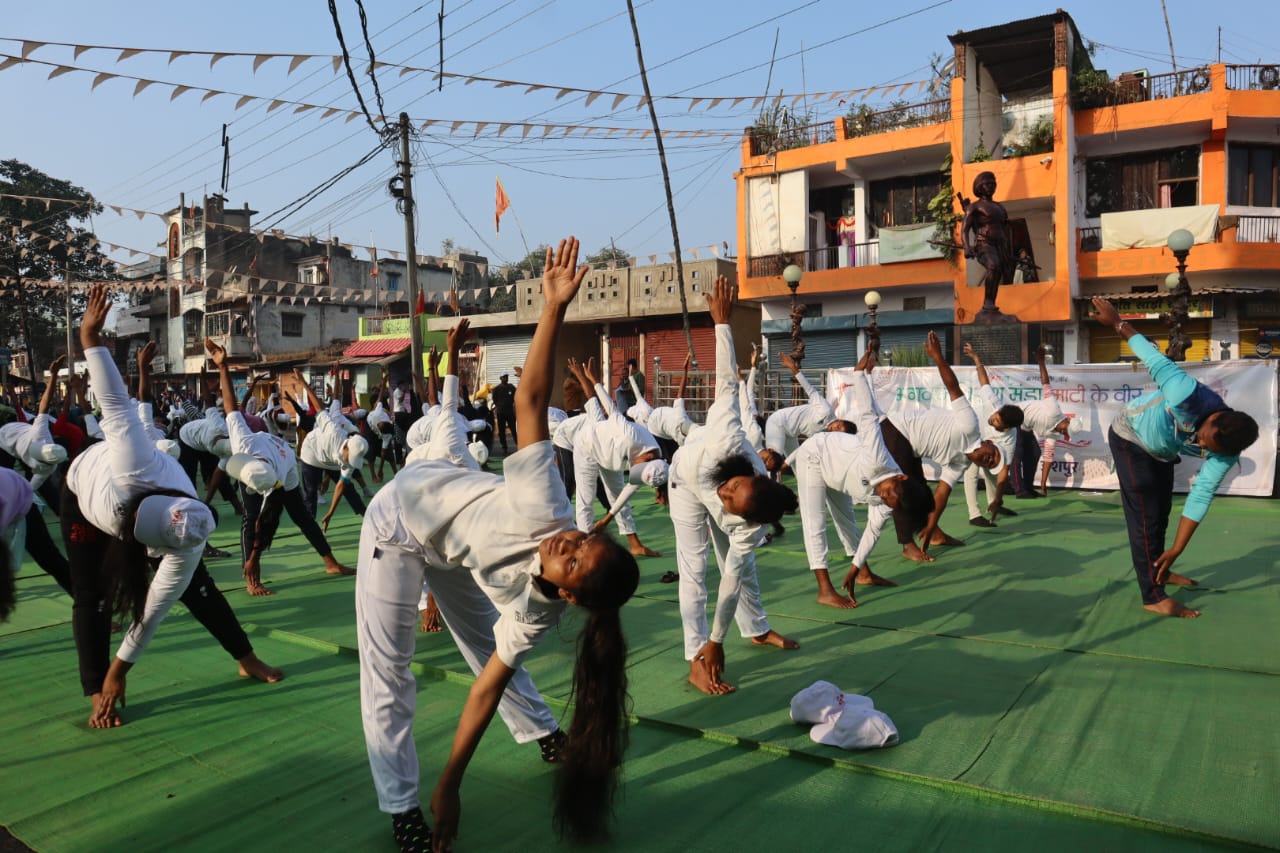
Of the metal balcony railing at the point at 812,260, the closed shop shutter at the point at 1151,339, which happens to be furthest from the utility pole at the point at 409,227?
the closed shop shutter at the point at 1151,339

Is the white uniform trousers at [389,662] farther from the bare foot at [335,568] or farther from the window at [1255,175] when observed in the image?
the window at [1255,175]

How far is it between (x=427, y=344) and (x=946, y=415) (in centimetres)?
2505

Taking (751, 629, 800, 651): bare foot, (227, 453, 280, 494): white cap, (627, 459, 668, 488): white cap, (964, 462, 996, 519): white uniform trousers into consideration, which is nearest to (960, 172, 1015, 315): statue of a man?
(964, 462, 996, 519): white uniform trousers

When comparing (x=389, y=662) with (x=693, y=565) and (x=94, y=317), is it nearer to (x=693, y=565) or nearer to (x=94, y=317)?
(x=693, y=565)

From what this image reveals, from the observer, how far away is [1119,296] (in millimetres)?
17578

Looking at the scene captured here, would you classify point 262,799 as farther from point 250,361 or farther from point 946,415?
point 250,361

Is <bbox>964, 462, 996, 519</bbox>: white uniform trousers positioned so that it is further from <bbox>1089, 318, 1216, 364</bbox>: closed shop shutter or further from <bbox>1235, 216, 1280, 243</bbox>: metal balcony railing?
<bbox>1235, 216, 1280, 243</bbox>: metal balcony railing

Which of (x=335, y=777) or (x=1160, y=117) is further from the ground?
(x=1160, y=117)

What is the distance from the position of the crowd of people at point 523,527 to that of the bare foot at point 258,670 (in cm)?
1

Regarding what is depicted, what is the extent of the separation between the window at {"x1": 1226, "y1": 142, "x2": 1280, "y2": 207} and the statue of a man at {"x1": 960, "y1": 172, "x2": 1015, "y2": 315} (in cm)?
515

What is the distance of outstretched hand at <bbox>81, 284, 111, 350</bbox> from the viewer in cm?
372

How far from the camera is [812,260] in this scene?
71.7ft

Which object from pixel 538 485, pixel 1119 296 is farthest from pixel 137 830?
pixel 1119 296

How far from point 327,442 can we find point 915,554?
5678 mm
